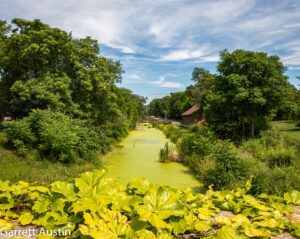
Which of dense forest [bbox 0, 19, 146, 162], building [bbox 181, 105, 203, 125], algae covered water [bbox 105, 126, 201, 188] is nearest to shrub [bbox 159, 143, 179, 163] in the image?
algae covered water [bbox 105, 126, 201, 188]

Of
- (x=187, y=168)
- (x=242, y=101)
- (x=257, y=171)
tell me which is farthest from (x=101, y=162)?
(x=242, y=101)

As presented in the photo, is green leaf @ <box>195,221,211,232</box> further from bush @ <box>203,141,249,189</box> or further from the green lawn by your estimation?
the green lawn

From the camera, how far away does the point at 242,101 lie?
1403cm

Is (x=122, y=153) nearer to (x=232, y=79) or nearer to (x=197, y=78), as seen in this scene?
(x=232, y=79)

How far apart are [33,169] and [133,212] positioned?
8.56 m

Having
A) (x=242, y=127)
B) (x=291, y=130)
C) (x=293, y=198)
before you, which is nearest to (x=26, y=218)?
(x=293, y=198)

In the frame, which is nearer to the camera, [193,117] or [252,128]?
[252,128]

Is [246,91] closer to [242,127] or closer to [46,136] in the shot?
[242,127]

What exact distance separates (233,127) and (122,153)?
6.73 m

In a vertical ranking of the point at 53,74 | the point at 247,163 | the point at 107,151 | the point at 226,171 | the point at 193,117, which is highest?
the point at 53,74

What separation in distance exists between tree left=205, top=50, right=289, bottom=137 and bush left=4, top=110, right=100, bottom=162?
784 cm

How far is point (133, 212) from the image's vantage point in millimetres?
1806

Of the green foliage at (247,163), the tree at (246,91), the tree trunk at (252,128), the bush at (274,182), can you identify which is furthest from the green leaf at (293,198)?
the tree trunk at (252,128)

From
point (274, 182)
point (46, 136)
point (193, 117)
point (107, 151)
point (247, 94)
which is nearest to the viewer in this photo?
point (274, 182)
